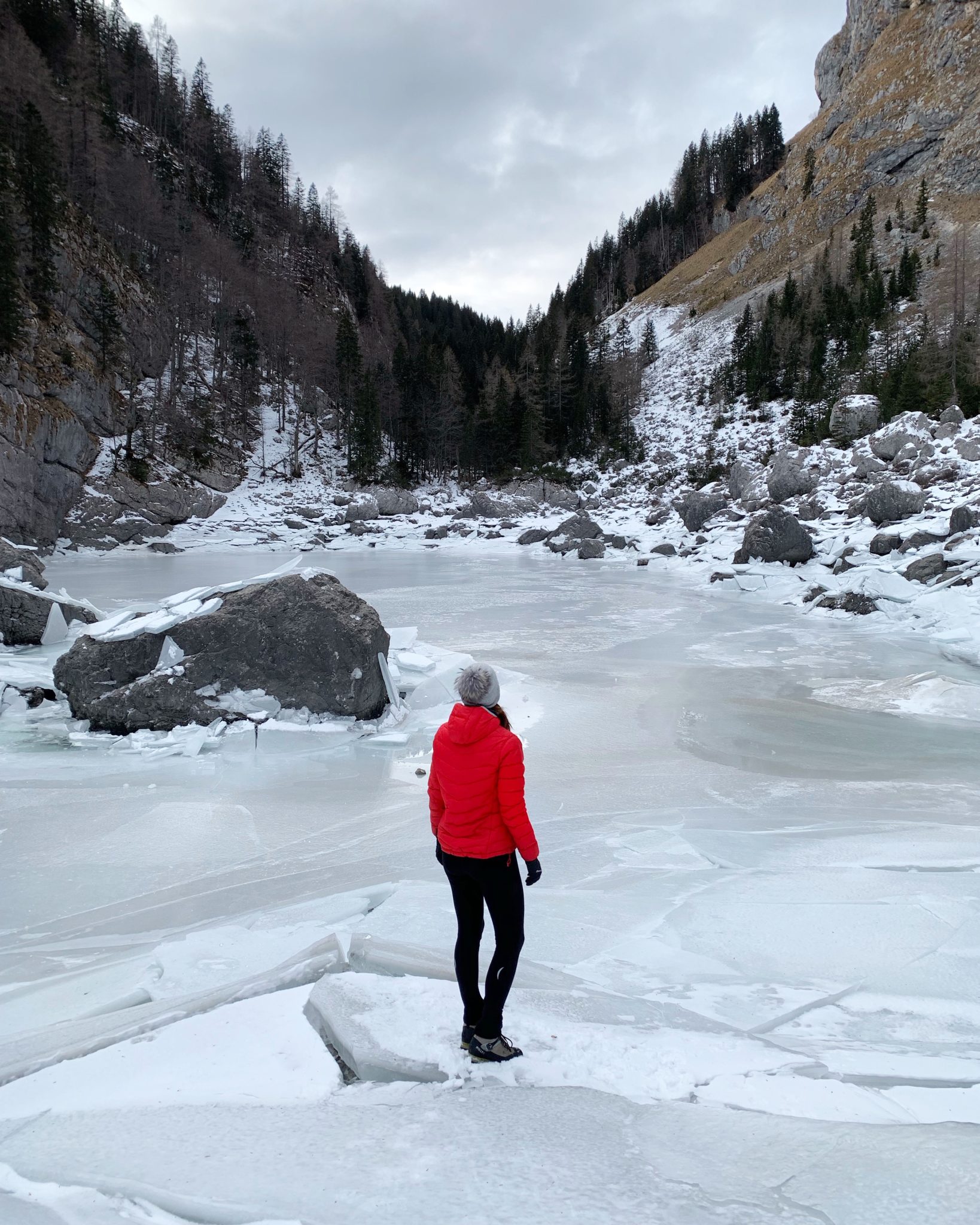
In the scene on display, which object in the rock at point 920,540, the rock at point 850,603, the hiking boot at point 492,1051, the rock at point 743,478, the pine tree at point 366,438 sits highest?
the pine tree at point 366,438

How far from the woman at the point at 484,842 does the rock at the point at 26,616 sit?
9208mm

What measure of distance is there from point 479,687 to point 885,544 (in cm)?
1500

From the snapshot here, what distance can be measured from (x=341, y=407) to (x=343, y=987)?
54574 mm

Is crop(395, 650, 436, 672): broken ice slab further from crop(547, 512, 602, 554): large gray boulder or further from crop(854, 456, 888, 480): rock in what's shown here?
crop(854, 456, 888, 480): rock

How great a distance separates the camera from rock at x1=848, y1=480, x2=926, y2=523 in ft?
55.7

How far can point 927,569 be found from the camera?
12.5 m

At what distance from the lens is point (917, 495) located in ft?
55.8

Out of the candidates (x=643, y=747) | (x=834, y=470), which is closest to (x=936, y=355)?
(x=834, y=470)

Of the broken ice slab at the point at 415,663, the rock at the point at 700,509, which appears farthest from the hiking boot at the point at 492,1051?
the rock at the point at 700,509

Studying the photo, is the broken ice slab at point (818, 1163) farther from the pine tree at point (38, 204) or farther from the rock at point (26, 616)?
the pine tree at point (38, 204)

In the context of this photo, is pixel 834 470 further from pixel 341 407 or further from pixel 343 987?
pixel 341 407

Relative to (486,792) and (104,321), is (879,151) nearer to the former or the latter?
(104,321)

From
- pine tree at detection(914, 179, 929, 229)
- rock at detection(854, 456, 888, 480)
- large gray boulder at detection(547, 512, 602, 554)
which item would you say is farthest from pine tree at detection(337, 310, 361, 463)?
pine tree at detection(914, 179, 929, 229)

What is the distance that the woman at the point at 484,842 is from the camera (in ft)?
7.86
